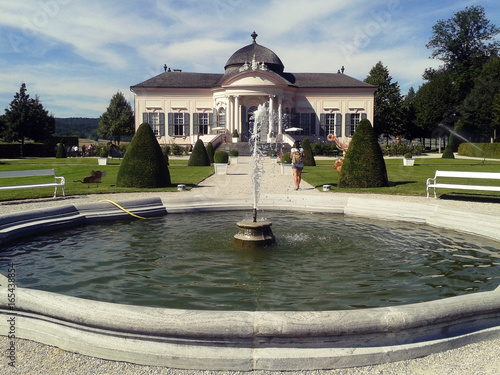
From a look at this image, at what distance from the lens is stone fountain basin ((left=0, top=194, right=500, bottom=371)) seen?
3.70 metres

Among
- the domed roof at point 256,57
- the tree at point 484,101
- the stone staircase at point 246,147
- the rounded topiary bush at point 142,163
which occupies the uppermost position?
the domed roof at point 256,57

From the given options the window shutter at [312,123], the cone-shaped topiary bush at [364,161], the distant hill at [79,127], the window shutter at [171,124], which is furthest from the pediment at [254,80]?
the distant hill at [79,127]

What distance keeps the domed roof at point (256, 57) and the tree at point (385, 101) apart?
1241 cm

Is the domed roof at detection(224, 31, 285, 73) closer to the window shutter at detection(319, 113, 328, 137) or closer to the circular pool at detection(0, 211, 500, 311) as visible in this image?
the window shutter at detection(319, 113, 328, 137)

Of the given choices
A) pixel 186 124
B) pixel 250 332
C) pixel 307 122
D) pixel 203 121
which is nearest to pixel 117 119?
pixel 186 124

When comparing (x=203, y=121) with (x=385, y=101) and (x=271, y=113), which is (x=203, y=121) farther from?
(x=385, y=101)

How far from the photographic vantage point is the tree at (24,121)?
154 ft

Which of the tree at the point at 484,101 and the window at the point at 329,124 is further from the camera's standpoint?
the tree at the point at 484,101

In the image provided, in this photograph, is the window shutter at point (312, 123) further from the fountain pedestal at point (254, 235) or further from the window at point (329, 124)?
the fountain pedestal at point (254, 235)

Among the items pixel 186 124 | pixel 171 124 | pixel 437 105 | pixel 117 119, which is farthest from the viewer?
pixel 117 119

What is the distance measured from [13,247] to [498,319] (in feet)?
23.4

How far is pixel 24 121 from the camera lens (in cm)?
4728

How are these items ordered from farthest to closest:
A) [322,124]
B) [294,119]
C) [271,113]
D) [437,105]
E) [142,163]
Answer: [437,105] < [322,124] < [294,119] < [271,113] < [142,163]

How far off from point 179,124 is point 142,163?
3194 centimetres
